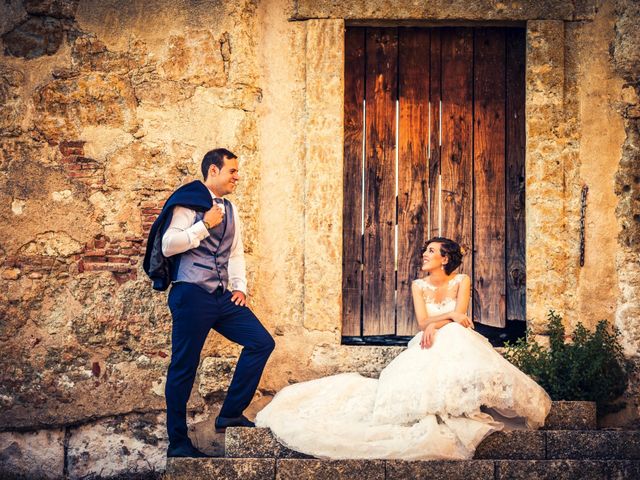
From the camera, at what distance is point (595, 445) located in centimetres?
545

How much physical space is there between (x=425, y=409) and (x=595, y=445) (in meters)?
1.11

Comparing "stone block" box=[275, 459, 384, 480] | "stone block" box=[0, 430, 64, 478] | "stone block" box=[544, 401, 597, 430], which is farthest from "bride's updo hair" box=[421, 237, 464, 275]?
"stone block" box=[0, 430, 64, 478]

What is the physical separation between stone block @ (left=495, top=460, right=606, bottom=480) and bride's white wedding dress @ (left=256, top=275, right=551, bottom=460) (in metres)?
0.24

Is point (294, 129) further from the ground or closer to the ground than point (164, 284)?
further from the ground

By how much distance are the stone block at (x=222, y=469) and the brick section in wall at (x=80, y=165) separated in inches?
87.2

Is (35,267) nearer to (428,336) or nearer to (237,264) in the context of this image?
(237,264)

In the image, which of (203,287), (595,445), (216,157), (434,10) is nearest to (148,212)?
(216,157)

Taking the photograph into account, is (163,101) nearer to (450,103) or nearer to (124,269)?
(124,269)

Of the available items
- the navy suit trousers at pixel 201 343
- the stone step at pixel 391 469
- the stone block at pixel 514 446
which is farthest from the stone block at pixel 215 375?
the stone block at pixel 514 446

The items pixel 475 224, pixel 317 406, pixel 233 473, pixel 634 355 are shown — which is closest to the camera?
pixel 233 473

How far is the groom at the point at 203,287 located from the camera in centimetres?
551

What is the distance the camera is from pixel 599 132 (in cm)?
648

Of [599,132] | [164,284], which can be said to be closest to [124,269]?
[164,284]

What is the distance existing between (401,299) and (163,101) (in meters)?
2.32
